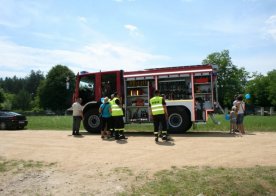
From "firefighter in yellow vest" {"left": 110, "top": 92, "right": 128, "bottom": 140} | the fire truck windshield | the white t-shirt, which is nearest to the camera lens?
"firefighter in yellow vest" {"left": 110, "top": 92, "right": 128, "bottom": 140}

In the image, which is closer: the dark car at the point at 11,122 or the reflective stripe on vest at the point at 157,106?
the reflective stripe on vest at the point at 157,106

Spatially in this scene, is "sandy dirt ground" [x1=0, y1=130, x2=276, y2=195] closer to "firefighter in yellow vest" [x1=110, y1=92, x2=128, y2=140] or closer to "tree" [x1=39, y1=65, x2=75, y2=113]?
"firefighter in yellow vest" [x1=110, y1=92, x2=128, y2=140]

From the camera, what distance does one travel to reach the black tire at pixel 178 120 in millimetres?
14680

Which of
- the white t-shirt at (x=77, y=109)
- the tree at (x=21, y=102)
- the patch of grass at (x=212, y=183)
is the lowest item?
the patch of grass at (x=212, y=183)

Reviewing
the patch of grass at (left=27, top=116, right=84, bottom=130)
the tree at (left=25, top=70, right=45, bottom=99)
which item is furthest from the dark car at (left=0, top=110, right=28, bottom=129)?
the tree at (left=25, top=70, right=45, bottom=99)

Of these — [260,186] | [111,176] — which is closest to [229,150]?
[260,186]

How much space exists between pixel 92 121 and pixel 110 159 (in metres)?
6.80

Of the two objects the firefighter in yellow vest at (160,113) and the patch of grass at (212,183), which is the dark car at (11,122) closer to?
the firefighter in yellow vest at (160,113)

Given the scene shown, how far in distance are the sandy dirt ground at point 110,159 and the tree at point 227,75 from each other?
66.8 metres

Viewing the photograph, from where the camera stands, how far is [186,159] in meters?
9.23

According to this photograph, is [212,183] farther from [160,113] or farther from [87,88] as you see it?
[87,88]

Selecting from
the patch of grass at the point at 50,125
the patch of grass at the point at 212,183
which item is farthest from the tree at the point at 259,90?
the patch of grass at the point at 212,183

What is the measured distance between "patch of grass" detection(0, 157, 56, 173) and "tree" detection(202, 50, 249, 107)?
6979 cm

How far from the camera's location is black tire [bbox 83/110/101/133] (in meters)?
16.1
